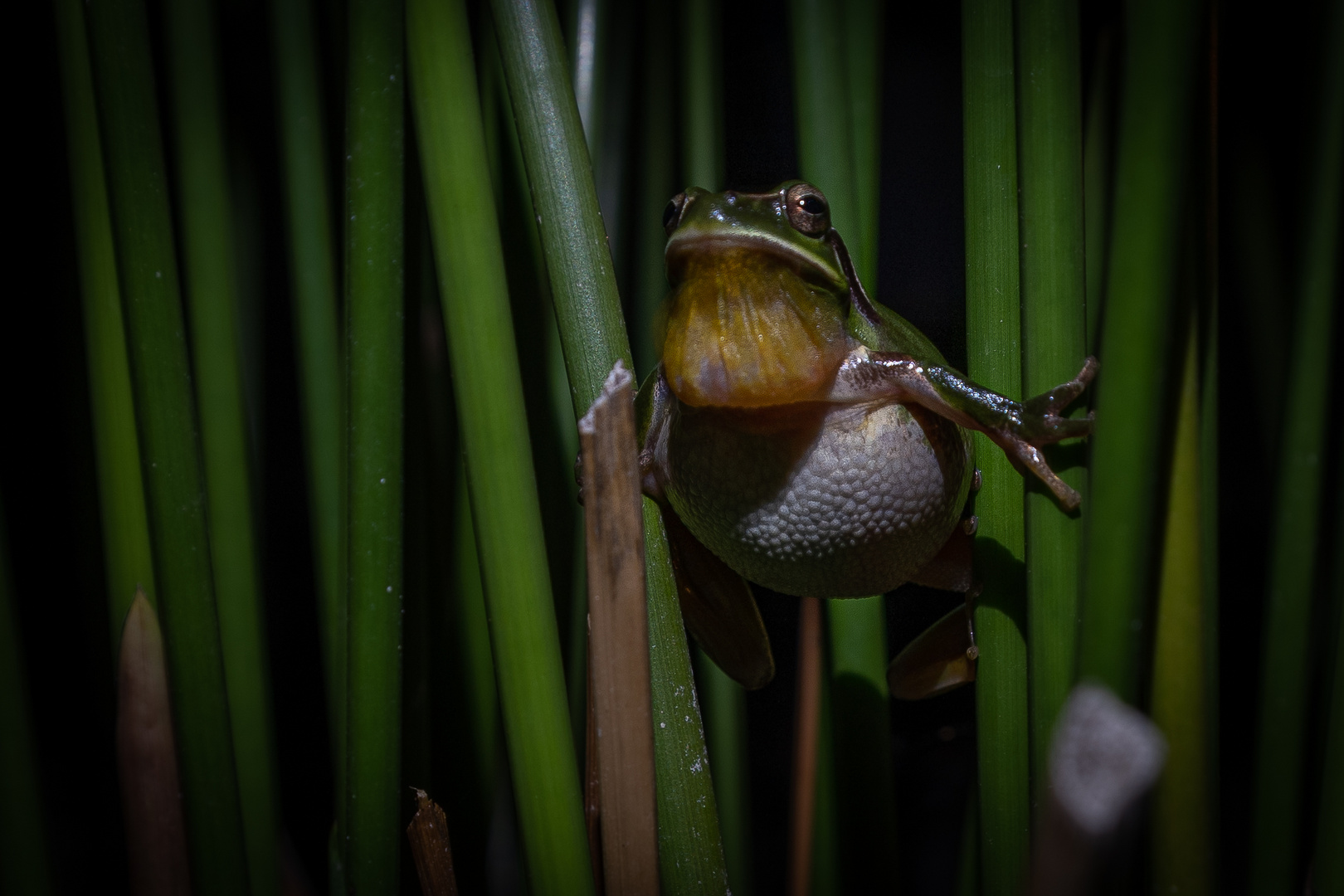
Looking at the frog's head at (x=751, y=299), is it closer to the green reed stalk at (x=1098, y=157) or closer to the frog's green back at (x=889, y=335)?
the frog's green back at (x=889, y=335)

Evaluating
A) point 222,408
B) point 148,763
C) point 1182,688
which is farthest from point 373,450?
point 1182,688

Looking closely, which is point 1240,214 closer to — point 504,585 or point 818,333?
point 818,333

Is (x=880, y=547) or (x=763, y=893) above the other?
(x=880, y=547)

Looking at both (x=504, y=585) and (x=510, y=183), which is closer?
(x=504, y=585)

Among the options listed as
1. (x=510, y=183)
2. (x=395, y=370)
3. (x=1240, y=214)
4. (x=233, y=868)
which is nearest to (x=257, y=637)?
(x=233, y=868)

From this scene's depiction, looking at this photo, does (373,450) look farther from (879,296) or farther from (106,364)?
(879,296)

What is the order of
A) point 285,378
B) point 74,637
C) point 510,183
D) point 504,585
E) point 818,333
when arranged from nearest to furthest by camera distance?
point 504,585
point 818,333
point 510,183
point 74,637
point 285,378

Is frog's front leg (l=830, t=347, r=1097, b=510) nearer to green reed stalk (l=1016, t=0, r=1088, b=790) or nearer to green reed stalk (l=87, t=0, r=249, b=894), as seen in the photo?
green reed stalk (l=1016, t=0, r=1088, b=790)

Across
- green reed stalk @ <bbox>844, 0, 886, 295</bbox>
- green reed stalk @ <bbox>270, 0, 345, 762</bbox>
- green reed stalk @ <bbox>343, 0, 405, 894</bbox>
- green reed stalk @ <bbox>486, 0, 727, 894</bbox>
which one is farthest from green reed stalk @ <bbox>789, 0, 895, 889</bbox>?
green reed stalk @ <bbox>270, 0, 345, 762</bbox>
